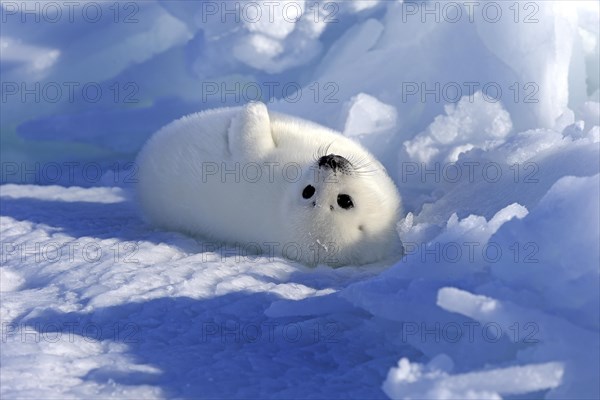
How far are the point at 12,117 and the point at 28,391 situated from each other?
14.4ft

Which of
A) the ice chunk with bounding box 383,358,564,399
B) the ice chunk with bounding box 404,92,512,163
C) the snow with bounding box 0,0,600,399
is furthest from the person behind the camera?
the ice chunk with bounding box 404,92,512,163

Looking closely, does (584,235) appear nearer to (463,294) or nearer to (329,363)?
(463,294)

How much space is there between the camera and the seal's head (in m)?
4.17

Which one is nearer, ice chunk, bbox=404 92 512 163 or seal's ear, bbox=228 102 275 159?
seal's ear, bbox=228 102 275 159

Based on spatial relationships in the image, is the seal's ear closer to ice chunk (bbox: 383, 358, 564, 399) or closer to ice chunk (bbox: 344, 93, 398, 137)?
ice chunk (bbox: 344, 93, 398, 137)

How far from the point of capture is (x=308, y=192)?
424 centimetres

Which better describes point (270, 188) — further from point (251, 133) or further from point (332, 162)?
point (332, 162)

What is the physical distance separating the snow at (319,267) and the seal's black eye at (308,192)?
33cm

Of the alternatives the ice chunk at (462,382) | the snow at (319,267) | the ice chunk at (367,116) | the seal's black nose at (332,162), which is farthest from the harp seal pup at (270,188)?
the ice chunk at (462,382)

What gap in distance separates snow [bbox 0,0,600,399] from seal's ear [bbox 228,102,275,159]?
0.52 metres

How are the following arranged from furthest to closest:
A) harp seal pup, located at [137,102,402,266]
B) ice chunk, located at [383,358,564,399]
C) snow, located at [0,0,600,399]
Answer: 1. harp seal pup, located at [137,102,402,266]
2. snow, located at [0,0,600,399]
3. ice chunk, located at [383,358,564,399]

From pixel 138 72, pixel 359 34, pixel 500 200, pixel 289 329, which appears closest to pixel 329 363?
pixel 289 329

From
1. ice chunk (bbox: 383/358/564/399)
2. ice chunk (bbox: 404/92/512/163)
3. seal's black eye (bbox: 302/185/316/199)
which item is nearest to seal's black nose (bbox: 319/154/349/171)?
seal's black eye (bbox: 302/185/316/199)

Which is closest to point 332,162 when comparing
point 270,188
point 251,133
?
point 270,188
